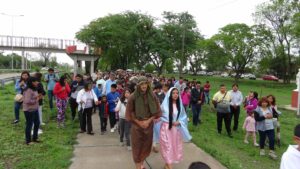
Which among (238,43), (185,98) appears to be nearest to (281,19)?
(238,43)

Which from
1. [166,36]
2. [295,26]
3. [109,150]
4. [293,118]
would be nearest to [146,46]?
[166,36]

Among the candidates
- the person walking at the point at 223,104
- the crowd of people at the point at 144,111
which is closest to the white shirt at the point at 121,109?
the crowd of people at the point at 144,111

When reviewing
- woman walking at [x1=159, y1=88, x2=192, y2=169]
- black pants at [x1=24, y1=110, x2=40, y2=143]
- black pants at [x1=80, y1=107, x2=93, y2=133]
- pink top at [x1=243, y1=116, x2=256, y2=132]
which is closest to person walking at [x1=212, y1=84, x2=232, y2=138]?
pink top at [x1=243, y1=116, x2=256, y2=132]

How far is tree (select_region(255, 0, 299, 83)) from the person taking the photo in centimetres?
4714

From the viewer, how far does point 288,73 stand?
50.8 metres

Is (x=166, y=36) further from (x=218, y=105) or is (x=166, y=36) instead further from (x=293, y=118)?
(x=218, y=105)

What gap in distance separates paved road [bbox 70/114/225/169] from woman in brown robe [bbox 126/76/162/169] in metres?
0.60

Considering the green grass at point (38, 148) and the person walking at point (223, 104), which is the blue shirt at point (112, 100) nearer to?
the green grass at point (38, 148)

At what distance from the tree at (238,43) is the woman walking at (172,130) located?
38820 millimetres

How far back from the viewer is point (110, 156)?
7047 millimetres

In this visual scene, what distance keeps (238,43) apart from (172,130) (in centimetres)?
3902

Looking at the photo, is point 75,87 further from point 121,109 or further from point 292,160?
point 292,160

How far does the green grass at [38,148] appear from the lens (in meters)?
6.38

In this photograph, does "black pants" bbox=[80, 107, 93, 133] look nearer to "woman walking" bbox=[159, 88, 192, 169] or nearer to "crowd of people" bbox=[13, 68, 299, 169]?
"crowd of people" bbox=[13, 68, 299, 169]
